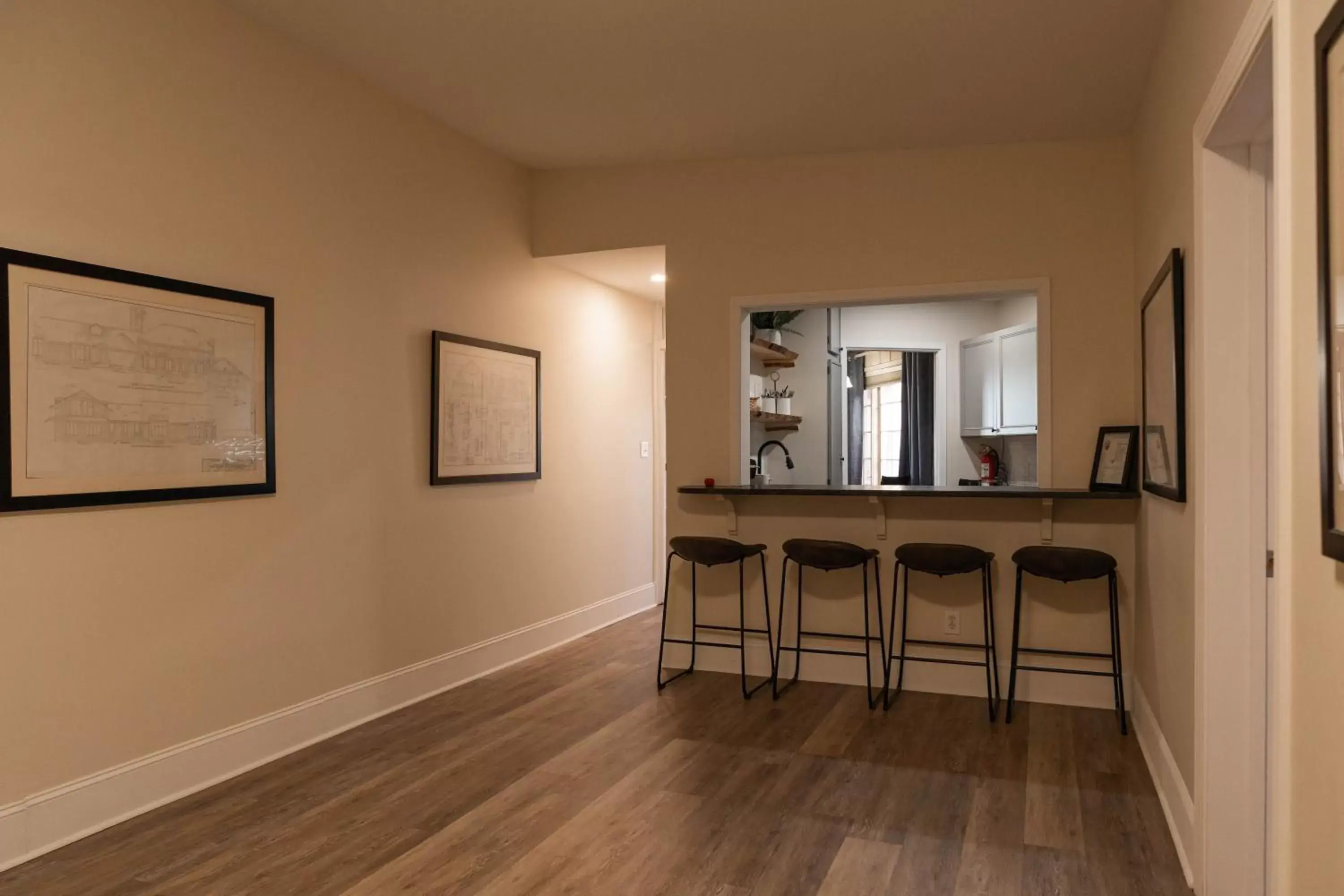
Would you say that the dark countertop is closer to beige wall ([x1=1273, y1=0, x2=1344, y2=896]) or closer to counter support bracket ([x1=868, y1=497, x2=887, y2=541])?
counter support bracket ([x1=868, y1=497, x2=887, y2=541])

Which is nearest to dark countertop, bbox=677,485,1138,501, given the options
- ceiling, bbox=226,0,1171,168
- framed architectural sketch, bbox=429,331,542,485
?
framed architectural sketch, bbox=429,331,542,485

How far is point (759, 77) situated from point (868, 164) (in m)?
1.05

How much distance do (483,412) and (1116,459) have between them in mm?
3044

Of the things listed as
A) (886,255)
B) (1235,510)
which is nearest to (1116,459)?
(886,255)

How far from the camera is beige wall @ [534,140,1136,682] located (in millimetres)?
4238

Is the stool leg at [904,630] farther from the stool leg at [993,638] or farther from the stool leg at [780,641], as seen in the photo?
the stool leg at [780,641]

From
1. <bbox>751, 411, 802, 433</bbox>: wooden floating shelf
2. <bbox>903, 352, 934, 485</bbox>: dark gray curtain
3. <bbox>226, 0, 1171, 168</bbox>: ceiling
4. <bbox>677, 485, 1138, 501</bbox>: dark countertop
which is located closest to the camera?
<bbox>226, 0, 1171, 168</bbox>: ceiling

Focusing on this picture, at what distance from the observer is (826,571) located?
462 centimetres

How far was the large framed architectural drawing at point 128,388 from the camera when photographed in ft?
→ 8.66

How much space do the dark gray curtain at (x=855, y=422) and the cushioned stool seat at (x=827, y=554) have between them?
144 inches

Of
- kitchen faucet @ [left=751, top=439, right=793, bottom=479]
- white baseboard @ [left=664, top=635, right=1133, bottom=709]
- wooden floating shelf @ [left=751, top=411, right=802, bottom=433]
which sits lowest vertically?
white baseboard @ [left=664, top=635, right=1133, bottom=709]

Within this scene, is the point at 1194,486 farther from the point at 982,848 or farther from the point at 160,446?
the point at 160,446

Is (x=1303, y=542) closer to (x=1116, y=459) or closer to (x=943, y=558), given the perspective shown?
(x=943, y=558)

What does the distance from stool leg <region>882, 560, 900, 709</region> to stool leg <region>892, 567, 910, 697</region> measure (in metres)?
0.03
